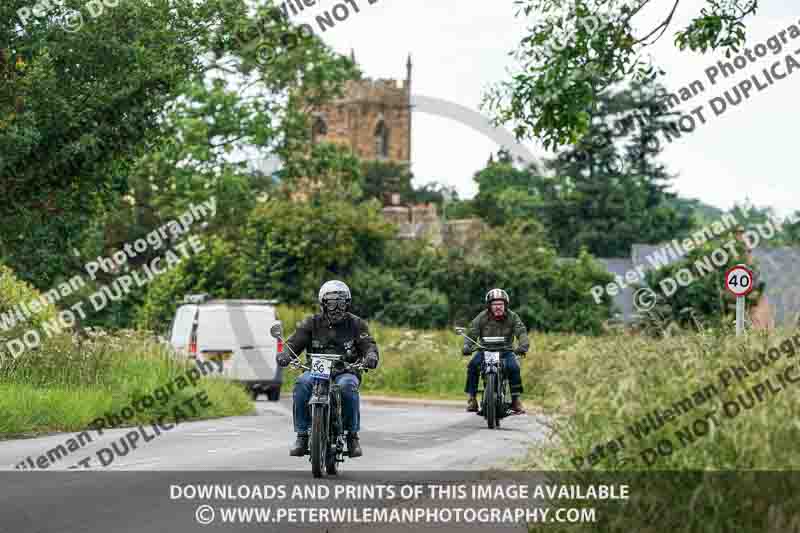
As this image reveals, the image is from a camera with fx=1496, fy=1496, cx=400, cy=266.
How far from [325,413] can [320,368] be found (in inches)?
17.8

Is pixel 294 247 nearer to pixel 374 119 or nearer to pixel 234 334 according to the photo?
pixel 234 334

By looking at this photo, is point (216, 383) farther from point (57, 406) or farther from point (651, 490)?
point (651, 490)

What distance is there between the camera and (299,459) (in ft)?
54.1

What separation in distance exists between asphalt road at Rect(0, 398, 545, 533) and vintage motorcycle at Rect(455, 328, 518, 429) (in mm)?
425

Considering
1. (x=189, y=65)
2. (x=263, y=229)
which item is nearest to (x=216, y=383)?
(x=189, y=65)

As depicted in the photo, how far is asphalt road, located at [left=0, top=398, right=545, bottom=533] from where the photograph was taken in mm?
11367

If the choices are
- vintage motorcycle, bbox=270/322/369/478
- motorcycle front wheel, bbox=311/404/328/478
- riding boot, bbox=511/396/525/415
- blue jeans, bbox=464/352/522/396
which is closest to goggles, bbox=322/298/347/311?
vintage motorcycle, bbox=270/322/369/478

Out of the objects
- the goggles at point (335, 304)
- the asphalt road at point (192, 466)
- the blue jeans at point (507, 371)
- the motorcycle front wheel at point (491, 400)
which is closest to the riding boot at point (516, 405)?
the blue jeans at point (507, 371)

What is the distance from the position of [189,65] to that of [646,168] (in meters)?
68.6

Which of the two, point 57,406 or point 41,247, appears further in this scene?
point 41,247

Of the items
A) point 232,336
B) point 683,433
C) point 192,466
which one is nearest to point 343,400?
point 192,466

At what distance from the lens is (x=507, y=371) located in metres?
20.3

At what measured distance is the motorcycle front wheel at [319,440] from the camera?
43.9ft

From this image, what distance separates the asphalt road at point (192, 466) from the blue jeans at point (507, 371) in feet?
2.41
